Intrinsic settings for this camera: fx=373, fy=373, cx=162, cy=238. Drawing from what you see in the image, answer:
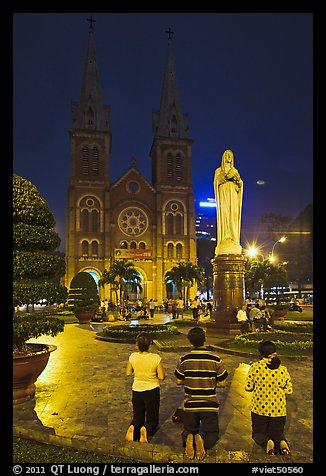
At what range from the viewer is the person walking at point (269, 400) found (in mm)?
4539

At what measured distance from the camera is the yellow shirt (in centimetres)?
458

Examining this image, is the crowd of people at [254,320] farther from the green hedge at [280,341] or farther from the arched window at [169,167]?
the arched window at [169,167]

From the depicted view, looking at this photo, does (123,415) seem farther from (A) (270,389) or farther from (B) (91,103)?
(B) (91,103)

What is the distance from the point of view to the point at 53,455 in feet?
15.1

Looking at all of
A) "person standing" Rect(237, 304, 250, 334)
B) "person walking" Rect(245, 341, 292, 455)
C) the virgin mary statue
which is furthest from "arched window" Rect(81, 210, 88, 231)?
"person walking" Rect(245, 341, 292, 455)

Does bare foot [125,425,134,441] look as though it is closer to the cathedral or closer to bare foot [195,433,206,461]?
bare foot [195,433,206,461]

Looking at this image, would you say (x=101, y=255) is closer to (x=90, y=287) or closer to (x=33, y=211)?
(x=90, y=287)

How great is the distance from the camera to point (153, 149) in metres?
62.2

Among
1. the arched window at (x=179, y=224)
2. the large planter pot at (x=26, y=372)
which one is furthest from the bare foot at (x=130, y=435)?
the arched window at (x=179, y=224)

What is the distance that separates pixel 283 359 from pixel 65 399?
6.07 meters

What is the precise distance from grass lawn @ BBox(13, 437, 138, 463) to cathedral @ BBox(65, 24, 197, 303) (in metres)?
46.1

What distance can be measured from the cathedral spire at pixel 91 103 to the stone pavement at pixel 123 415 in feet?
174
